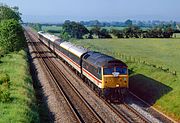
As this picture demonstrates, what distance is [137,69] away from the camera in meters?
43.0

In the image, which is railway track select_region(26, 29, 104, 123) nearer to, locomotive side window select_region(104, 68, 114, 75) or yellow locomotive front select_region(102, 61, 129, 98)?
yellow locomotive front select_region(102, 61, 129, 98)

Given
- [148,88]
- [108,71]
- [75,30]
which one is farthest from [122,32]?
[108,71]

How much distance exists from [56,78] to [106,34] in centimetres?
10486

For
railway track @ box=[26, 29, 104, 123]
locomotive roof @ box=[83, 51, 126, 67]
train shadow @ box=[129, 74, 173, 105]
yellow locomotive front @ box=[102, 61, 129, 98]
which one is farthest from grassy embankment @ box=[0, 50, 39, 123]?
train shadow @ box=[129, 74, 173, 105]

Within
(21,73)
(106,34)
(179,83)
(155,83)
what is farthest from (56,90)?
(106,34)

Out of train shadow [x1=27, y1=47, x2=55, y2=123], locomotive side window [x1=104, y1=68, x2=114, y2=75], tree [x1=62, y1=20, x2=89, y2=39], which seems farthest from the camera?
tree [x1=62, y1=20, x2=89, y2=39]

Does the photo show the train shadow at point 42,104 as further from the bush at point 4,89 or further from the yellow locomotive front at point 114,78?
the yellow locomotive front at point 114,78

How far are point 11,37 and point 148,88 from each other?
37.2m

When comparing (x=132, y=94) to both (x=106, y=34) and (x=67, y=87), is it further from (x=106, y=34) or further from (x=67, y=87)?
(x=106, y=34)

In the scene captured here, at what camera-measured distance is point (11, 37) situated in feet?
219

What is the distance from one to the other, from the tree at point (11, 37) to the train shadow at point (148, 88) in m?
32.5

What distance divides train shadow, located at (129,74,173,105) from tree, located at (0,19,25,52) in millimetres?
32488

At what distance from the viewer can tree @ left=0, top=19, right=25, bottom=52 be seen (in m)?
66.9

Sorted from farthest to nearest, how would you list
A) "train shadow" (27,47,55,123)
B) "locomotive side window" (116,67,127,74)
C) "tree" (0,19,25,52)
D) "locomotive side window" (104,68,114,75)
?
1. "tree" (0,19,25,52)
2. "locomotive side window" (116,67,127,74)
3. "locomotive side window" (104,68,114,75)
4. "train shadow" (27,47,55,123)
